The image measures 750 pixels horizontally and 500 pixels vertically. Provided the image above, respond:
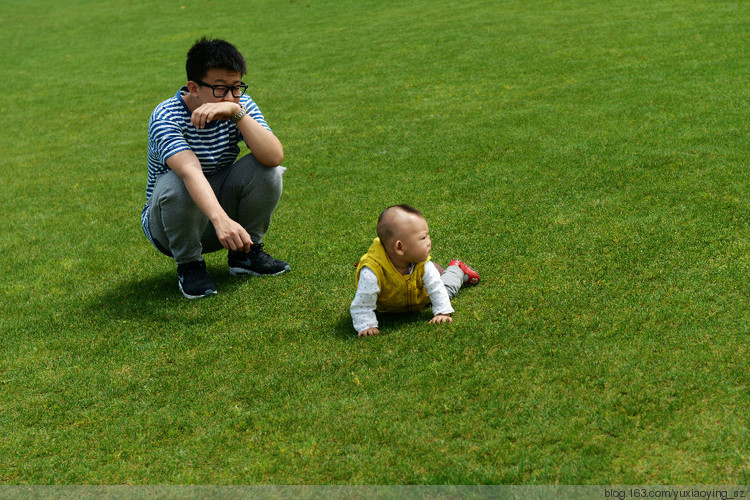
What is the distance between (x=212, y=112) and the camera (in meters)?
4.20

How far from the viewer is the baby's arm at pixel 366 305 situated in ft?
12.3

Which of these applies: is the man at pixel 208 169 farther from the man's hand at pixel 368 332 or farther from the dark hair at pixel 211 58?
the man's hand at pixel 368 332

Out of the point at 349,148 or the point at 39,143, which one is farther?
the point at 39,143

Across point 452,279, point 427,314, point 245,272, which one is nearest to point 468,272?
point 452,279

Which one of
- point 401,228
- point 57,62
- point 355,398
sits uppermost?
point 401,228

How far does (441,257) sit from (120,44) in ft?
43.3

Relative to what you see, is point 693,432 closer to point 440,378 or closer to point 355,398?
point 440,378

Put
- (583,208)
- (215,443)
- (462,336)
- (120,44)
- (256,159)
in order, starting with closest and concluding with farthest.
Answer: (215,443) → (462,336) → (256,159) → (583,208) → (120,44)

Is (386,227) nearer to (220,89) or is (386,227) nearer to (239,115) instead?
(239,115)

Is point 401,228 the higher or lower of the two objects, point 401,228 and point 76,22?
the higher

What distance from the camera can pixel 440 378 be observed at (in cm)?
322

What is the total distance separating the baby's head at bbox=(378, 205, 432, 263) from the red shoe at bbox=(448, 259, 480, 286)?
1.45 feet

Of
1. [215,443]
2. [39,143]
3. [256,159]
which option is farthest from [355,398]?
[39,143]

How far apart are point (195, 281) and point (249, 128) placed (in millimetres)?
979
